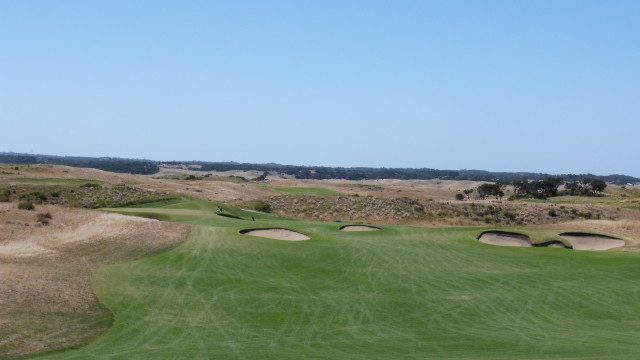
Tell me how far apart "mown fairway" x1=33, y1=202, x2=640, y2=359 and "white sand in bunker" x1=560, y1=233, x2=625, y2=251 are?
15.4 ft

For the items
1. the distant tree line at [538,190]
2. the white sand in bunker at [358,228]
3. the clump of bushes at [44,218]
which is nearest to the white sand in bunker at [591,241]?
the white sand in bunker at [358,228]

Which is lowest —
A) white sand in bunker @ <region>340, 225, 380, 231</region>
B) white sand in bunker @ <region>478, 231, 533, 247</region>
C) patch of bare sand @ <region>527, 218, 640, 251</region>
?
white sand in bunker @ <region>340, 225, 380, 231</region>

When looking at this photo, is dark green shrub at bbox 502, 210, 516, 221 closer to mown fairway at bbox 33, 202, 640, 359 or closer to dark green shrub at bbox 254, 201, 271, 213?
dark green shrub at bbox 254, 201, 271, 213

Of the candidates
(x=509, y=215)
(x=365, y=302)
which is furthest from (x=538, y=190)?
(x=365, y=302)

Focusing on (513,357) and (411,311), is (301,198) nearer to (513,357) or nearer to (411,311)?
(411,311)

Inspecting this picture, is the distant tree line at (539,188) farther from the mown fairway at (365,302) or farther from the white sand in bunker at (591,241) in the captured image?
the mown fairway at (365,302)

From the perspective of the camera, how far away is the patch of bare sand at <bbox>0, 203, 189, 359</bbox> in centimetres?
1728

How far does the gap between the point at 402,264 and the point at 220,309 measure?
1210 centimetres

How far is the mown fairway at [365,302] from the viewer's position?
16812 millimetres

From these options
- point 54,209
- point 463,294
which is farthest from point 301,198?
point 463,294

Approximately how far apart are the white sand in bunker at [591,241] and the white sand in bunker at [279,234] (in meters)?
17.4

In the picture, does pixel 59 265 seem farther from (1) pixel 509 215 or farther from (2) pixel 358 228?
(1) pixel 509 215

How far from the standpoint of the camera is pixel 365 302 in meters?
23.2

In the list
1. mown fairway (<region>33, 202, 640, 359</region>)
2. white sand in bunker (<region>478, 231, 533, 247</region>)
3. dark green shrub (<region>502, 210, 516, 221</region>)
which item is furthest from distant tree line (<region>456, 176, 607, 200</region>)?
mown fairway (<region>33, 202, 640, 359</region>)
